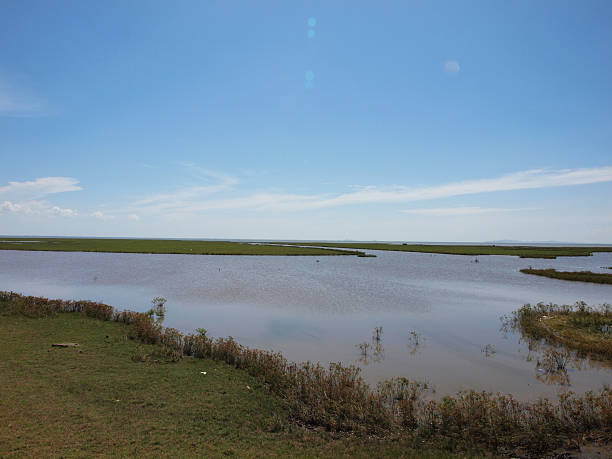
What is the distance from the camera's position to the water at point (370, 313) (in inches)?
603

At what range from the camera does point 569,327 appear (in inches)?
853

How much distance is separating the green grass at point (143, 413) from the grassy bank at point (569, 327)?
14.9 meters

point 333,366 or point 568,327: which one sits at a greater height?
point 568,327

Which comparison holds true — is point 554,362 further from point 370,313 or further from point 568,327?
point 370,313

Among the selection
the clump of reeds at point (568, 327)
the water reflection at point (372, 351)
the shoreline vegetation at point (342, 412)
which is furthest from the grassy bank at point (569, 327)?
the water reflection at point (372, 351)

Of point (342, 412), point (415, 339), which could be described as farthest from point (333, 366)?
point (415, 339)

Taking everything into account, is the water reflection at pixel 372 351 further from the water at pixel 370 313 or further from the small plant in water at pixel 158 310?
the small plant in water at pixel 158 310

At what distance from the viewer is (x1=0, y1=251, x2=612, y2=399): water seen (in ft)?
50.2

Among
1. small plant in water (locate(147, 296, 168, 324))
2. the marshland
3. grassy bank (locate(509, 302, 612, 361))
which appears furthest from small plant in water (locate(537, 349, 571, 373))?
small plant in water (locate(147, 296, 168, 324))

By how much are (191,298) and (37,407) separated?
20.9m

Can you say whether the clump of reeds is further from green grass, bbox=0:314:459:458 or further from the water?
green grass, bbox=0:314:459:458

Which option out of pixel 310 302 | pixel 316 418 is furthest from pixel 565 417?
pixel 310 302

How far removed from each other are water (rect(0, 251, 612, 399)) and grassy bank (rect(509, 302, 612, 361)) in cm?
166

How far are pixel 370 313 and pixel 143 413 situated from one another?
19.1 m
